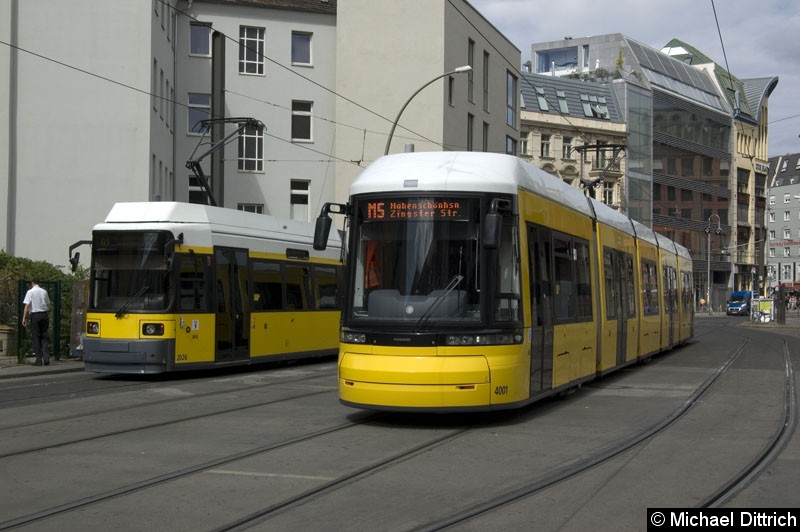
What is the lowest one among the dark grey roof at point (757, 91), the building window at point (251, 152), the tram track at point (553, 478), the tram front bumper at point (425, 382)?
the tram track at point (553, 478)

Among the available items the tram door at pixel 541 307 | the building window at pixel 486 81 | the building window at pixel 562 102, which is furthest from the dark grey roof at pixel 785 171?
the tram door at pixel 541 307

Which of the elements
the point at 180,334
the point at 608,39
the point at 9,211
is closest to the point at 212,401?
the point at 180,334

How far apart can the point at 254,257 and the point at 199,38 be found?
26950 millimetres

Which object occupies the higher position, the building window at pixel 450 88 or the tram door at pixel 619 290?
the building window at pixel 450 88

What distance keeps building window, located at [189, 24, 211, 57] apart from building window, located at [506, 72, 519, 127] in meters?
15.6

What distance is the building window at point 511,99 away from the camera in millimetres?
51062

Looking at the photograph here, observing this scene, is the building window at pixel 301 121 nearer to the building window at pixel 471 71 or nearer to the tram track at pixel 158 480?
the building window at pixel 471 71

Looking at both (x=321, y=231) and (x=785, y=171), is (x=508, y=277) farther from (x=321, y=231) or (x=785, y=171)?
(x=785, y=171)

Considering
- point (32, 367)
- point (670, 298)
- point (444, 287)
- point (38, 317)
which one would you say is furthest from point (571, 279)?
point (670, 298)

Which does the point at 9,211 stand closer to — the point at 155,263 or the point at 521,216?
the point at 155,263

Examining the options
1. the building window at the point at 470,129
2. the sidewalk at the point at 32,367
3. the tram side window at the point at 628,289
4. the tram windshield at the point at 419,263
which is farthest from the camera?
the building window at the point at 470,129

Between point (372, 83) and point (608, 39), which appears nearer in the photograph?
point (372, 83)

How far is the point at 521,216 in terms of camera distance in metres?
11.3

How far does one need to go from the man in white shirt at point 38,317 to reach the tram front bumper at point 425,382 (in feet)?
36.5
